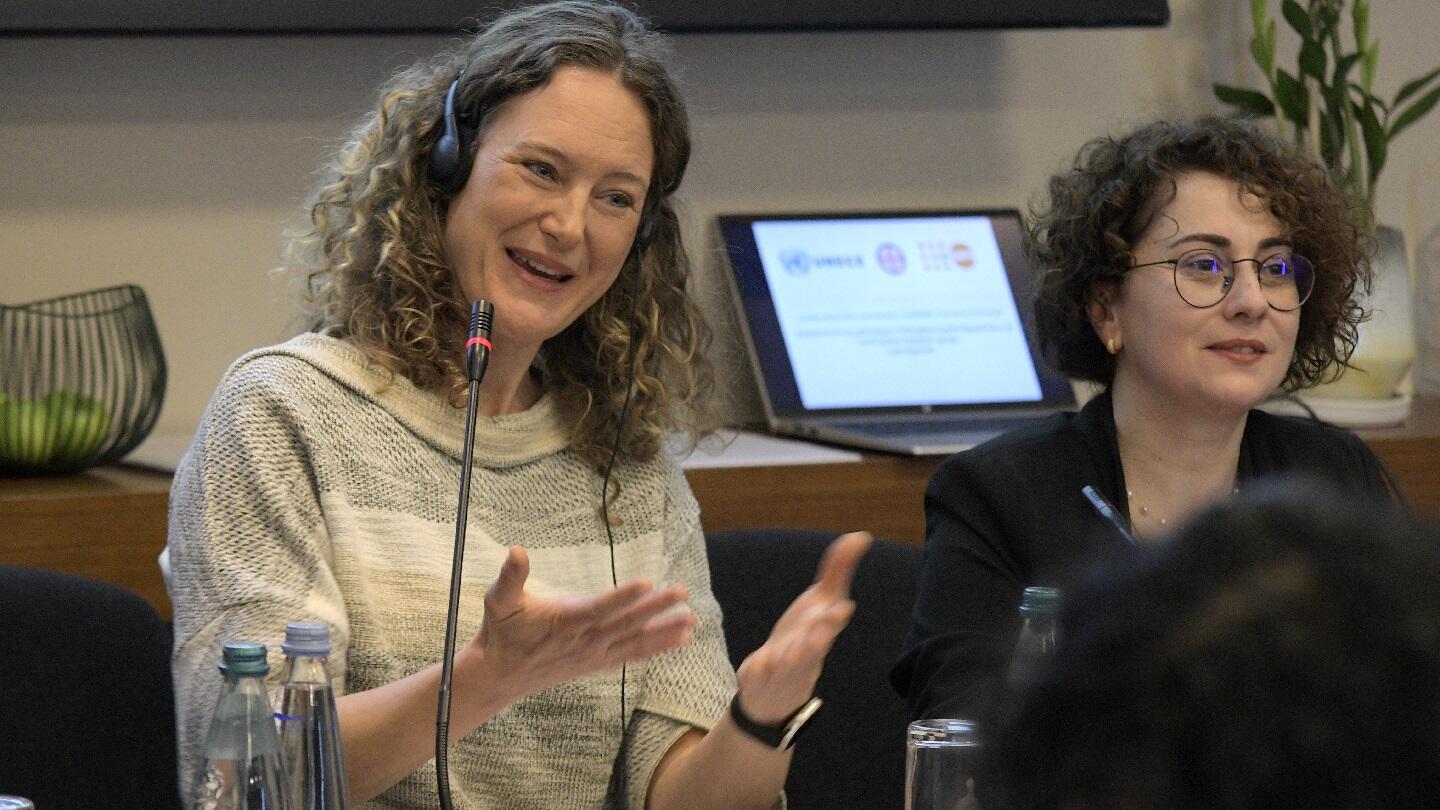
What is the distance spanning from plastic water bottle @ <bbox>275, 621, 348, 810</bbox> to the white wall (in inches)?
43.5

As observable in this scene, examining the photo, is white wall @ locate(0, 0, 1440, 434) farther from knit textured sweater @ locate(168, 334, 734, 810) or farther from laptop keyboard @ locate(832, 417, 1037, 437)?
knit textured sweater @ locate(168, 334, 734, 810)

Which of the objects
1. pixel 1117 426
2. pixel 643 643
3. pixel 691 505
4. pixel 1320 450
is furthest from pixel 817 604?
pixel 1320 450

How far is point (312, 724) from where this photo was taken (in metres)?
1.07

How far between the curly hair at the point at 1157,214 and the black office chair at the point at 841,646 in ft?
1.07

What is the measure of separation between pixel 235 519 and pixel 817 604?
0.51m

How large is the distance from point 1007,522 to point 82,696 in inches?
35.0

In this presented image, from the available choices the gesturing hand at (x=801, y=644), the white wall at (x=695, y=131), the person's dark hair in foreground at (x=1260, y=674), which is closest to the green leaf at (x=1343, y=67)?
the white wall at (x=695, y=131)

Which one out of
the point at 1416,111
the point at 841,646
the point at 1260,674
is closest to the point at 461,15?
the point at 841,646

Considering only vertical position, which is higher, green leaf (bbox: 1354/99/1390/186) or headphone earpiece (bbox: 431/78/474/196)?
headphone earpiece (bbox: 431/78/474/196)

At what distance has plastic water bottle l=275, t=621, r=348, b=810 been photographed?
1059 mm

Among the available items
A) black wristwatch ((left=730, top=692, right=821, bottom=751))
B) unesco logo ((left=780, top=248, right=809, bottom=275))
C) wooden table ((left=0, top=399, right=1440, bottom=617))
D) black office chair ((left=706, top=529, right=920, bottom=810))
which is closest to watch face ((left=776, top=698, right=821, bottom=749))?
black wristwatch ((left=730, top=692, right=821, bottom=751))

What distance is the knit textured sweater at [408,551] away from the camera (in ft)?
4.68

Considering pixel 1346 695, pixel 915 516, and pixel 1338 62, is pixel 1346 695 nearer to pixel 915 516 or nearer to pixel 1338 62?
pixel 915 516

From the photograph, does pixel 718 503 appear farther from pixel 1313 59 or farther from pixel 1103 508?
pixel 1313 59
